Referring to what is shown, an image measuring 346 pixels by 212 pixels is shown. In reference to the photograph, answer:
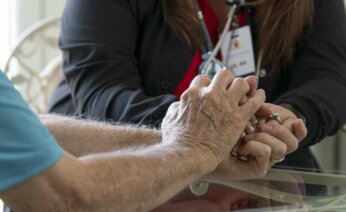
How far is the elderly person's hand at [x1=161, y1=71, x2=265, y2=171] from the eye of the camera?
0.88m

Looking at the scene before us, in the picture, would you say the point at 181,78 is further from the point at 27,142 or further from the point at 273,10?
the point at 27,142

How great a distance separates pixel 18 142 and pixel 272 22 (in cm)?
90

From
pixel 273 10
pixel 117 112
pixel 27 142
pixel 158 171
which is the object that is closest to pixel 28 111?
pixel 27 142

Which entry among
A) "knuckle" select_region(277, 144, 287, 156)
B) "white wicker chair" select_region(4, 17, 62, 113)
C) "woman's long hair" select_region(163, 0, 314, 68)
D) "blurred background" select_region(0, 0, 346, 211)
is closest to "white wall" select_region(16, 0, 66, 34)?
"blurred background" select_region(0, 0, 346, 211)

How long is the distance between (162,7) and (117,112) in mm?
263

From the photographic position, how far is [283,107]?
1.23m

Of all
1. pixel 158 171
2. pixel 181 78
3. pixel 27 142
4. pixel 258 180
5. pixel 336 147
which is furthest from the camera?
pixel 336 147

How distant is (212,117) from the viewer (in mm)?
908

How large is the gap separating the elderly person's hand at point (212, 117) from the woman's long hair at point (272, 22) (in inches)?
16.3

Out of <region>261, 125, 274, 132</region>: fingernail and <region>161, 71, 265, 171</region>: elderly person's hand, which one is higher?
<region>161, 71, 265, 171</region>: elderly person's hand

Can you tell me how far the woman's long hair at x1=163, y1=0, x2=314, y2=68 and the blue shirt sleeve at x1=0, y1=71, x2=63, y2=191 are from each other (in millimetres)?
781

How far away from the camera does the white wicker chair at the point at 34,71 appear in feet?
5.95

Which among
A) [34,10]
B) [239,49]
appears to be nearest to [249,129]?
[239,49]

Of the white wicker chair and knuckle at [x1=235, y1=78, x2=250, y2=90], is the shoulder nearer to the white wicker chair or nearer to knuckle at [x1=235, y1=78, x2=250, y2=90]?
knuckle at [x1=235, y1=78, x2=250, y2=90]
